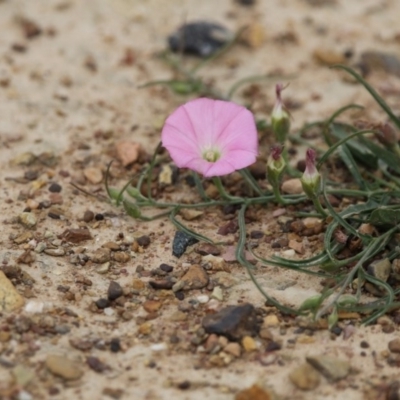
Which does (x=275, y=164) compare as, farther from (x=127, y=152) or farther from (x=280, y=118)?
(x=127, y=152)

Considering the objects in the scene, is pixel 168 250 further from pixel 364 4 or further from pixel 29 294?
pixel 364 4

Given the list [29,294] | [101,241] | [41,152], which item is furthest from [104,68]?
[29,294]

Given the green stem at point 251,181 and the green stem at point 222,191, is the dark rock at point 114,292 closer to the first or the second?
the green stem at point 222,191

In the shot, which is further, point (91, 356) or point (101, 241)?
point (101, 241)

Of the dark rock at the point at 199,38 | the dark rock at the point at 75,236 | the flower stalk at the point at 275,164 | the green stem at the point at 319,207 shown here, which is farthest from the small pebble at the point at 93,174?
the dark rock at the point at 199,38

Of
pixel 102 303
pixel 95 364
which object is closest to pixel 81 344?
pixel 95 364
